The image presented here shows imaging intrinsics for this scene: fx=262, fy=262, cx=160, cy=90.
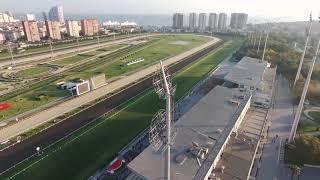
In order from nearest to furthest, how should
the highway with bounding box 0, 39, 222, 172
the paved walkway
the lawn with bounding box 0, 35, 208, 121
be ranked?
the highway with bounding box 0, 39, 222, 172 → the paved walkway → the lawn with bounding box 0, 35, 208, 121

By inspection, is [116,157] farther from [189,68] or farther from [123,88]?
[189,68]

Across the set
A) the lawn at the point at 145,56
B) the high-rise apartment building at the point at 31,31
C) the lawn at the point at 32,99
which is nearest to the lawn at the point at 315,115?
the lawn at the point at 145,56

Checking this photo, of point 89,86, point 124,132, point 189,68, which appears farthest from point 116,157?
point 189,68

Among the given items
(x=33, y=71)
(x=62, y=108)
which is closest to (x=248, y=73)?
(x=62, y=108)

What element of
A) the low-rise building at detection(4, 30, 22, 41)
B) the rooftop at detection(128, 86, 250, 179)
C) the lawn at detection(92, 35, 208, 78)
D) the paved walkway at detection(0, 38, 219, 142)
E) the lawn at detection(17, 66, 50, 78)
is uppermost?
the rooftop at detection(128, 86, 250, 179)

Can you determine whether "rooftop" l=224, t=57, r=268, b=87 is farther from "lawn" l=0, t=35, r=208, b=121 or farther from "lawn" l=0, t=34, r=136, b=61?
"lawn" l=0, t=34, r=136, b=61

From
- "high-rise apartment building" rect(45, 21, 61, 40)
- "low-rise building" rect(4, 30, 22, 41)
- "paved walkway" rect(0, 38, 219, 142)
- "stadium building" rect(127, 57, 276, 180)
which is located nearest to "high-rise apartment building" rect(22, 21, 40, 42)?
"high-rise apartment building" rect(45, 21, 61, 40)
